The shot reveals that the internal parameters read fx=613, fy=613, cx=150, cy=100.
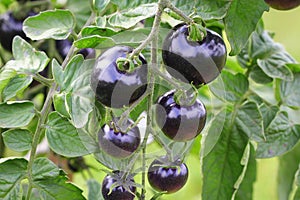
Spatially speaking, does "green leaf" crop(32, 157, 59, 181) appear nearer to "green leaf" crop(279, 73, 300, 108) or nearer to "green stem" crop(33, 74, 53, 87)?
"green stem" crop(33, 74, 53, 87)

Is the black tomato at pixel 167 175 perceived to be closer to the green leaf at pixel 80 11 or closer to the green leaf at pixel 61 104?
the green leaf at pixel 61 104

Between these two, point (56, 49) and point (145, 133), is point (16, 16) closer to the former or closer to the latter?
point (56, 49)

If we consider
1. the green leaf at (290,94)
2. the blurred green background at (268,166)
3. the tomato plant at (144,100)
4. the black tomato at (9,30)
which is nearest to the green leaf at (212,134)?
the tomato plant at (144,100)

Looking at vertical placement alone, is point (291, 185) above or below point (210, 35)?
below

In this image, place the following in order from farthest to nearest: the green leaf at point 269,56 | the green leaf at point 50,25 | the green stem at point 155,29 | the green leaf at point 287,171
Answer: the green leaf at point 287,171
the green leaf at point 269,56
the green leaf at point 50,25
the green stem at point 155,29

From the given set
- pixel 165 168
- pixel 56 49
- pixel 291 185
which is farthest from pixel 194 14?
pixel 291 185

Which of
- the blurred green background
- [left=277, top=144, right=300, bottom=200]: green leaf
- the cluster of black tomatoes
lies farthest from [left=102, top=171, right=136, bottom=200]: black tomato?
the blurred green background

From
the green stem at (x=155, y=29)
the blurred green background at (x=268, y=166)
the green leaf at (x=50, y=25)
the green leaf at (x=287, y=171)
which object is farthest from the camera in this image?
the blurred green background at (x=268, y=166)
